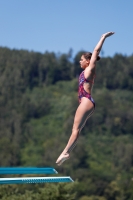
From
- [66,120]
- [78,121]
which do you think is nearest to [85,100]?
[78,121]

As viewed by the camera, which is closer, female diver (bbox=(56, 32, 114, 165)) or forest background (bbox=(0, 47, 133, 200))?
female diver (bbox=(56, 32, 114, 165))

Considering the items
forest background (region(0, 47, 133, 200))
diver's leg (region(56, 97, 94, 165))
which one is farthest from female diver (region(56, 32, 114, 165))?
forest background (region(0, 47, 133, 200))

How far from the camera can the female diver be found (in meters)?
8.13

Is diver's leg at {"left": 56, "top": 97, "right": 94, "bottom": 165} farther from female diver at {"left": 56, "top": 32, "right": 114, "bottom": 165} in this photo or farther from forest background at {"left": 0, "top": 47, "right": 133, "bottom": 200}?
forest background at {"left": 0, "top": 47, "right": 133, "bottom": 200}

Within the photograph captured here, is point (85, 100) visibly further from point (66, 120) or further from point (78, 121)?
point (66, 120)

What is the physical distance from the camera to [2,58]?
323 ft

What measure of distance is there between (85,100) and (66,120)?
86.5 m

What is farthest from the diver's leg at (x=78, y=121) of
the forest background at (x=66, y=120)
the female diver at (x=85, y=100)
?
the forest background at (x=66, y=120)

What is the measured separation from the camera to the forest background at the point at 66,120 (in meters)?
78.4

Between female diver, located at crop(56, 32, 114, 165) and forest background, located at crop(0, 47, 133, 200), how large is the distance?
56.1 metres

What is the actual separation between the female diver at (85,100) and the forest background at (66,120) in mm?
56083

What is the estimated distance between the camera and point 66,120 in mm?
94688

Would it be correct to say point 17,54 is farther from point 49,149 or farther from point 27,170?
point 27,170

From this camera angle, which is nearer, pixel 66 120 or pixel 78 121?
pixel 78 121
